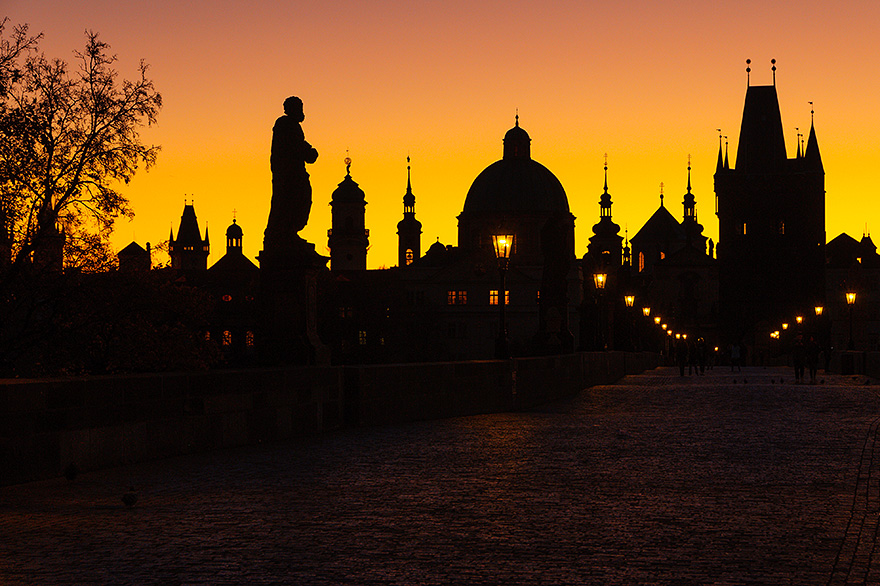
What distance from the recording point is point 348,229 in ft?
568

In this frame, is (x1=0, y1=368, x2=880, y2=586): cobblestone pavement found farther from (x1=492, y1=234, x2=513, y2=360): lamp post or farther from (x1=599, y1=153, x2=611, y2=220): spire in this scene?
(x1=599, y1=153, x2=611, y2=220): spire

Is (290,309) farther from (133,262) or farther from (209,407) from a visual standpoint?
(133,262)

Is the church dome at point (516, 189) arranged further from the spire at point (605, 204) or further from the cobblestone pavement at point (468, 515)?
the cobblestone pavement at point (468, 515)

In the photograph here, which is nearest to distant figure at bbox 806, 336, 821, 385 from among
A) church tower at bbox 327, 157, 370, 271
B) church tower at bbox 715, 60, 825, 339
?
church tower at bbox 715, 60, 825, 339


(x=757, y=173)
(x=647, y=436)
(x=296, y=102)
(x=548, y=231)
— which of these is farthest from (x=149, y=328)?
(x=757, y=173)

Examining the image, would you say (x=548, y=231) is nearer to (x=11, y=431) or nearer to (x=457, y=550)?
(x=11, y=431)

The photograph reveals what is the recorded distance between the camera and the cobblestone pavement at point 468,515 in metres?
7.49

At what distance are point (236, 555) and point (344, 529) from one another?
1154 mm

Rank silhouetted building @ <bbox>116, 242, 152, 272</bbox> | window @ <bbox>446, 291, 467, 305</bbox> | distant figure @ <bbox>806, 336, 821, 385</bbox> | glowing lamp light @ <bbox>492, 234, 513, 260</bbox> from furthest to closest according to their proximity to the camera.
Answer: window @ <bbox>446, 291, 467, 305</bbox> → distant figure @ <bbox>806, 336, 821, 385</bbox> → silhouetted building @ <bbox>116, 242, 152, 272</bbox> → glowing lamp light @ <bbox>492, 234, 513, 260</bbox>

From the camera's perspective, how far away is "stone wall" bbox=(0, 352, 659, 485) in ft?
37.9

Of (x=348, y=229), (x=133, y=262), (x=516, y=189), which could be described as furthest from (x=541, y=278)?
(x=133, y=262)

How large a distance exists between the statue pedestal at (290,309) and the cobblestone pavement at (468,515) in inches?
138

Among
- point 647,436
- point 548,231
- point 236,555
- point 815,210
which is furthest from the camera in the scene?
point 815,210

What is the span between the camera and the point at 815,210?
138 metres
